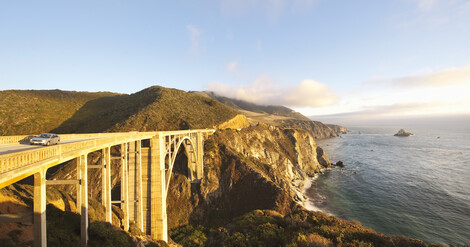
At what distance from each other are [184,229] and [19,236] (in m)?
20.4

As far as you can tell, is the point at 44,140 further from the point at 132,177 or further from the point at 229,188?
the point at 229,188

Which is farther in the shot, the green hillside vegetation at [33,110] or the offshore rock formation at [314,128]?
the offshore rock formation at [314,128]

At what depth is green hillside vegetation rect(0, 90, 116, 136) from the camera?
40.9 m

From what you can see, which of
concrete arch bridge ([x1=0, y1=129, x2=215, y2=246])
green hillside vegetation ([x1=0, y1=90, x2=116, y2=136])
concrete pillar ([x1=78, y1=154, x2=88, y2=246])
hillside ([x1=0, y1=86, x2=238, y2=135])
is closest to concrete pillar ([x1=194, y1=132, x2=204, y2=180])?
concrete arch bridge ([x1=0, y1=129, x2=215, y2=246])

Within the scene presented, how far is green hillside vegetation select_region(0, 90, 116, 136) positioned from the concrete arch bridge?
135 ft

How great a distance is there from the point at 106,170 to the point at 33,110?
200ft

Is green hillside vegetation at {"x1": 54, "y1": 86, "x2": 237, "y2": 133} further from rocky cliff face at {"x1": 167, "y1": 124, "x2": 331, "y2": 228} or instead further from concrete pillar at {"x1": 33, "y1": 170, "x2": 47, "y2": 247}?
concrete pillar at {"x1": 33, "y1": 170, "x2": 47, "y2": 247}

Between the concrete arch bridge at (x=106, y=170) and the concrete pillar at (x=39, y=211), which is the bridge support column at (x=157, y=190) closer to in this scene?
the concrete arch bridge at (x=106, y=170)

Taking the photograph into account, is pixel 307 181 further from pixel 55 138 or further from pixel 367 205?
pixel 55 138

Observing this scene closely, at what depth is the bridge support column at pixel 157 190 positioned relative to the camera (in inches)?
706

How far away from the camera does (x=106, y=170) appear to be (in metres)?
10.7

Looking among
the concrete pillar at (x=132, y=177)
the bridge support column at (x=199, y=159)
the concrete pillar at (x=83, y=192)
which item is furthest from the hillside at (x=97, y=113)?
the concrete pillar at (x=83, y=192)

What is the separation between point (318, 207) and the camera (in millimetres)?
32594

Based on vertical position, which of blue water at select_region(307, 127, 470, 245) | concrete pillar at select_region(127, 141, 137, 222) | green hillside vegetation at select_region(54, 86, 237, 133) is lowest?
blue water at select_region(307, 127, 470, 245)
